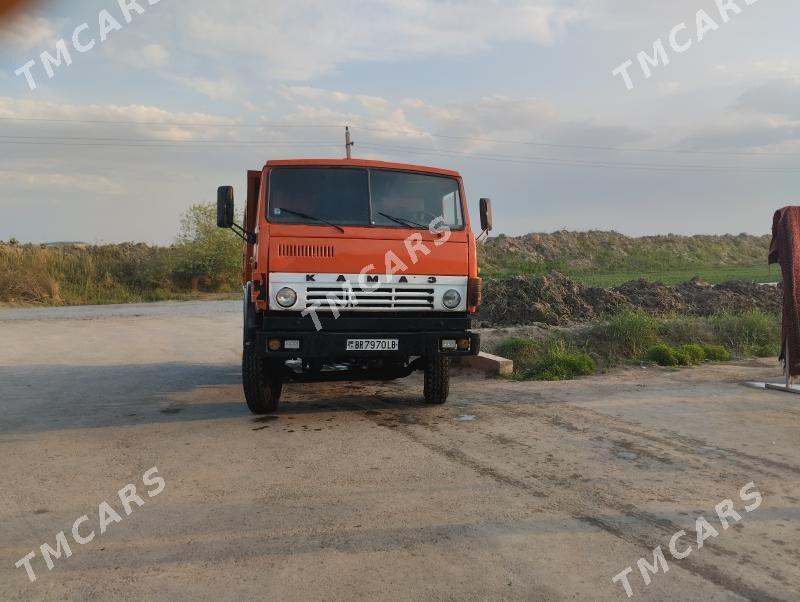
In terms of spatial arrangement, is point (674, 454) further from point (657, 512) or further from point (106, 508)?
point (106, 508)

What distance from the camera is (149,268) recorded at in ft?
109

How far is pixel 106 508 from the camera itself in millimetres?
4254

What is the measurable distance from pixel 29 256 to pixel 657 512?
1294 inches

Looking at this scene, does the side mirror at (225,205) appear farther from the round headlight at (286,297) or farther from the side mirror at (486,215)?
the side mirror at (486,215)

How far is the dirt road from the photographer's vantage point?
10.6 feet

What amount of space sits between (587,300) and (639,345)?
4.64 m

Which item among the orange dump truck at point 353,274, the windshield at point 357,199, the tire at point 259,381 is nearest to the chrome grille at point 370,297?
the orange dump truck at point 353,274

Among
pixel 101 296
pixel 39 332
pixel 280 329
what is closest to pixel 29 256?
pixel 101 296

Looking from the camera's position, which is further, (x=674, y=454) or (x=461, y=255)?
(x=461, y=255)

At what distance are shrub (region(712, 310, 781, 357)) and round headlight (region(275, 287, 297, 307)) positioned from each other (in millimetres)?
7900

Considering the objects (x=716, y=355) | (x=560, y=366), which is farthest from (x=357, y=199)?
(x=716, y=355)

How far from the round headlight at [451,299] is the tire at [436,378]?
2.32ft

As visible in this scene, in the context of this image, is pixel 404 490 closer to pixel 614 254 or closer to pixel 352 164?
pixel 352 164

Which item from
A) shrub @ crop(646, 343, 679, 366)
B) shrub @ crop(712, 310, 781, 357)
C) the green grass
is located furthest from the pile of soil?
the green grass
